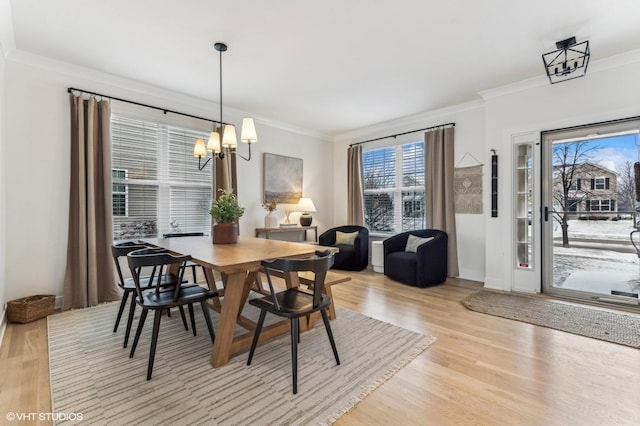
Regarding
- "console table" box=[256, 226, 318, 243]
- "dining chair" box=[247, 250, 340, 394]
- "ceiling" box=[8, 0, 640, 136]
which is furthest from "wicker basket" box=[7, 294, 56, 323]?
"console table" box=[256, 226, 318, 243]

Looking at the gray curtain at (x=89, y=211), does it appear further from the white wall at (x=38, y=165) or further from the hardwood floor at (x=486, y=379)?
the hardwood floor at (x=486, y=379)

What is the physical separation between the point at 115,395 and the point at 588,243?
4.67 meters

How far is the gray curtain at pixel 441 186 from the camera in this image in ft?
14.8

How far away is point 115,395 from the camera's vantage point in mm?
1708

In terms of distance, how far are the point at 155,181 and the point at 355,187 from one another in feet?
11.4

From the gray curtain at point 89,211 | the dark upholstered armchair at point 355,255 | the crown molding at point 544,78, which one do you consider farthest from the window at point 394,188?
the gray curtain at point 89,211

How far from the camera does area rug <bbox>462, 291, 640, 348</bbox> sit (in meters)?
2.50

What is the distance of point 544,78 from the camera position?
348 cm

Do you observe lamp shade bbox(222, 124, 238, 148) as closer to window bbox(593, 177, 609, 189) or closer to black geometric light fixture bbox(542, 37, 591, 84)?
black geometric light fixture bbox(542, 37, 591, 84)

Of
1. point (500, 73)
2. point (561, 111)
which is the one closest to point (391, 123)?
point (500, 73)

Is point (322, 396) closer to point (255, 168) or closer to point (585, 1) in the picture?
point (585, 1)

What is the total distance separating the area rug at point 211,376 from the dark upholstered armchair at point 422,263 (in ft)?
5.02
